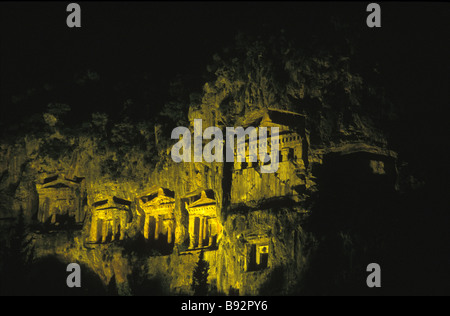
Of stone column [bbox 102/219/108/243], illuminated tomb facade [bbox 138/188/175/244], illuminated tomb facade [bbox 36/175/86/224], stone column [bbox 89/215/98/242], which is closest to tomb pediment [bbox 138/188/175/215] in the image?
illuminated tomb facade [bbox 138/188/175/244]

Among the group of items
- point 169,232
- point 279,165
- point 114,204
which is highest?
point 279,165

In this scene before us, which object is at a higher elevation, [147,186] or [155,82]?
[155,82]

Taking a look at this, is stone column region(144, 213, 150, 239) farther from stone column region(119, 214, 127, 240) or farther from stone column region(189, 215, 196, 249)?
stone column region(189, 215, 196, 249)

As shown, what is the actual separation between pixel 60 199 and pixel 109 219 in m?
2.03

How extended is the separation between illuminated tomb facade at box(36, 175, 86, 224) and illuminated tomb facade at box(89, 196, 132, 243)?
0.80 metres

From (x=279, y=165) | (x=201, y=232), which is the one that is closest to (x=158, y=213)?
(x=201, y=232)

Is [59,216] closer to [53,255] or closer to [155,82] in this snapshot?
[53,255]

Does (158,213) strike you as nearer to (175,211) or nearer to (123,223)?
(175,211)

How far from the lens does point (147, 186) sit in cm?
2775

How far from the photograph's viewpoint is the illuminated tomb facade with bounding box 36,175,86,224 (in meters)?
28.7

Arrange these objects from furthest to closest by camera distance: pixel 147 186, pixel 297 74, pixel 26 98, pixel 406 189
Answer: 1. pixel 26 98
2. pixel 147 186
3. pixel 297 74
4. pixel 406 189

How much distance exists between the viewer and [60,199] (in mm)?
28812

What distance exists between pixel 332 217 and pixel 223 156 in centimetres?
455

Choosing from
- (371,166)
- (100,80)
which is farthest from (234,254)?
(100,80)
